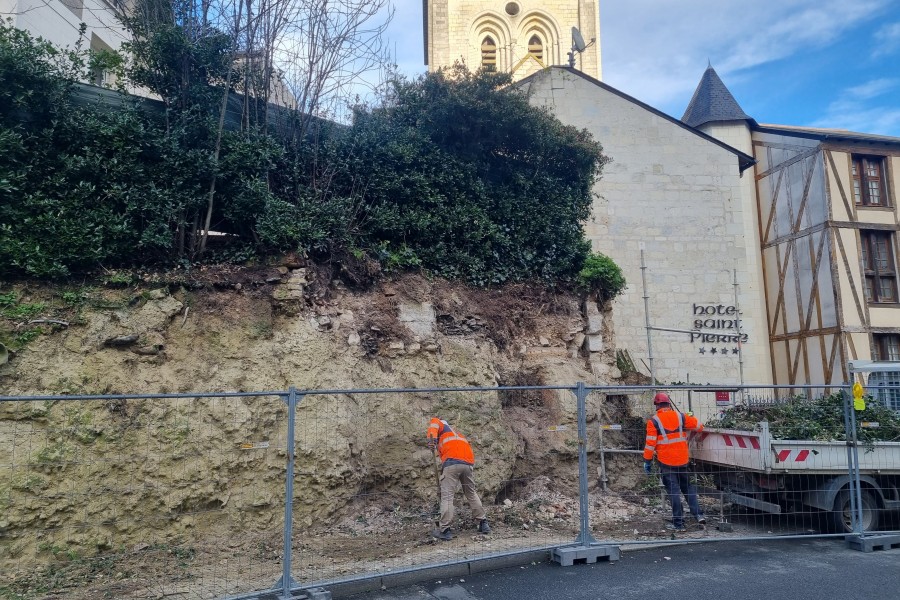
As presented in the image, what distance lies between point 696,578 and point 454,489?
269 cm

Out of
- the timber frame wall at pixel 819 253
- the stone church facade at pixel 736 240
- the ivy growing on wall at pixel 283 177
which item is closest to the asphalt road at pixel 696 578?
the ivy growing on wall at pixel 283 177

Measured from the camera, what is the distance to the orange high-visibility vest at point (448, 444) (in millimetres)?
7484

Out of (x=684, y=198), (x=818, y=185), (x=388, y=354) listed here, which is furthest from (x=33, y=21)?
(x=818, y=185)

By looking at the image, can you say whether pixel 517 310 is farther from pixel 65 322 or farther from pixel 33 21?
pixel 33 21

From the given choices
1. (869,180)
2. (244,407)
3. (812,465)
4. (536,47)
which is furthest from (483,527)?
(536,47)

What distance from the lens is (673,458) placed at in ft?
26.1

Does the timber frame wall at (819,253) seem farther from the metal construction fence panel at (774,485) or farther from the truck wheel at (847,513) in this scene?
the truck wheel at (847,513)

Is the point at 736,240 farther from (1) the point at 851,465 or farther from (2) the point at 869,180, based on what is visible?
(1) the point at 851,465

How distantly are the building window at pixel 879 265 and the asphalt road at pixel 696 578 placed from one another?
13.5 m

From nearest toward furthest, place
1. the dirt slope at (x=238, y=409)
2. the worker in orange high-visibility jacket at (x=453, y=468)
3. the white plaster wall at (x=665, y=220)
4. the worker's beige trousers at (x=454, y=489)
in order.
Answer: the dirt slope at (x=238, y=409), the worker's beige trousers at (x=454, y=489), the worker in orange high-visibility jacket at (x=453, y=468), the white plaster wall at (x=665, y=220)

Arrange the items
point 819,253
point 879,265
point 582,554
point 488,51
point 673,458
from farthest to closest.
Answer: point 488,51 < point 879,265 < point 819,253 < point 673,458 < point 582,554

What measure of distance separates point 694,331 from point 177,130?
13370 mm

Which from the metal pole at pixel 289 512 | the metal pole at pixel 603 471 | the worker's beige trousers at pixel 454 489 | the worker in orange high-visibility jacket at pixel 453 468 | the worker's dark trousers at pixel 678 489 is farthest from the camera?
the metal pole at pixel 603 471

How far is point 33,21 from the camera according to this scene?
12.5 meters
